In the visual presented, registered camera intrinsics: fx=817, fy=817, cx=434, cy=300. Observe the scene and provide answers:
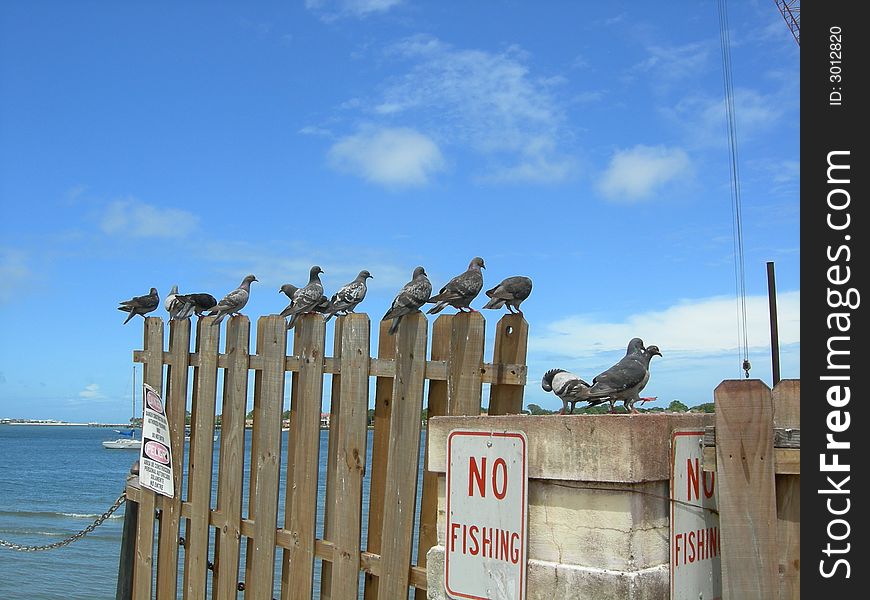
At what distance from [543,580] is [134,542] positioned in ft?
18.2

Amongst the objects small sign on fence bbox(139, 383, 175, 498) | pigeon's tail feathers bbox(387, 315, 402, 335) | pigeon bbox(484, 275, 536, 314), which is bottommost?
small sign on fence bbox(139, 383, 175, 498)

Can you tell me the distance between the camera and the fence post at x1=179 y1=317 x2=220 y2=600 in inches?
275

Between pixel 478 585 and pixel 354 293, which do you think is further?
pixel 354 293

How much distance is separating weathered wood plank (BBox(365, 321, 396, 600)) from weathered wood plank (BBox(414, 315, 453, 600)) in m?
0.34

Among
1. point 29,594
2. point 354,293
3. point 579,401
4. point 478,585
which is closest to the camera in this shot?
point 478,585

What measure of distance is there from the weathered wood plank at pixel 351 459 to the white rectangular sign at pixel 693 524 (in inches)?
99.8

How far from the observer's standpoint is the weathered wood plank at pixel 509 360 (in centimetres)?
507

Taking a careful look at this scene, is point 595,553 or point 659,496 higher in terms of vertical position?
point 659,496

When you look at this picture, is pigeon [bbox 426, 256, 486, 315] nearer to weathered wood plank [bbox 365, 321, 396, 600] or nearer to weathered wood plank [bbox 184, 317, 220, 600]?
weathered wood plank [bbox 365, 321, 396, 600]

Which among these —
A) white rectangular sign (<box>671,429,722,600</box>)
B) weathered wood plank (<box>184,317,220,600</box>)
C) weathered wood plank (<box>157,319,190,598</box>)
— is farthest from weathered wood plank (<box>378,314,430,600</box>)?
weathered wood plank (<box>157,319,190,598</box>)

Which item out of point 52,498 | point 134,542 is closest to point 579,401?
point 134,542

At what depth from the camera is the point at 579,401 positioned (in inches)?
167
